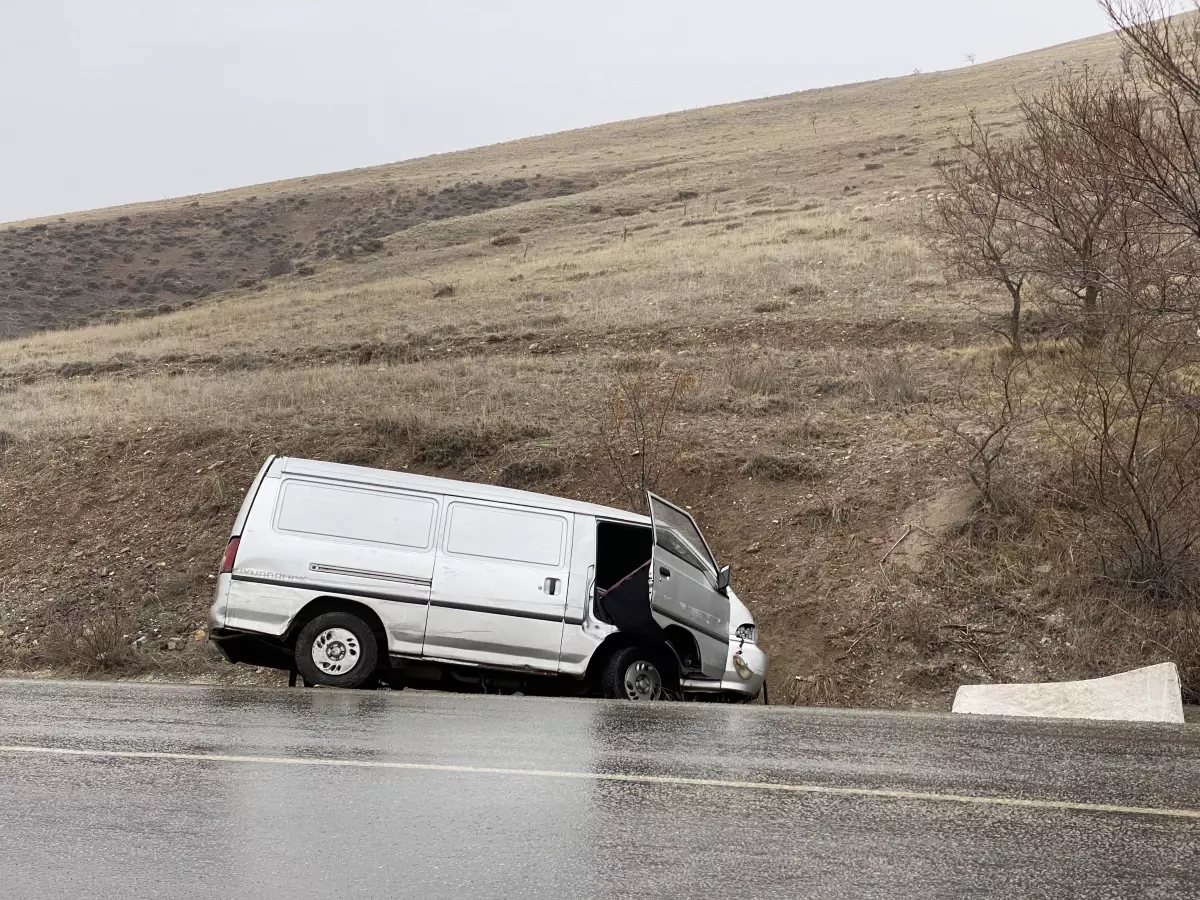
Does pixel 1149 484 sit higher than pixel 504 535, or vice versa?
pixel 1149 484

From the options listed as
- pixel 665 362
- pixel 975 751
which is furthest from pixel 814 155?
pixel 975 751

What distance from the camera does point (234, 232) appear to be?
2596 inches

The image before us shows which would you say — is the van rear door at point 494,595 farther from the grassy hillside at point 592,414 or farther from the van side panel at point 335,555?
the grassy hillside at point 592,414

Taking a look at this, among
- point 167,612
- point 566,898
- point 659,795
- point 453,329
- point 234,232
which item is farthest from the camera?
point 234,232

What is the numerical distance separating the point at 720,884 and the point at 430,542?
546 centimetres

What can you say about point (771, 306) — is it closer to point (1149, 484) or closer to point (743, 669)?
point (1149, 484)

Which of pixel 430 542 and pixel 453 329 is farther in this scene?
pixel 453 329

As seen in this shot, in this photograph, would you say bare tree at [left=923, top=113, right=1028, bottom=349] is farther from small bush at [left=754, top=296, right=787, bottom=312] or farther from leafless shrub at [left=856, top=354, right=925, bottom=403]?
small bush at [left=754, top=296, right=787, bottom=312]

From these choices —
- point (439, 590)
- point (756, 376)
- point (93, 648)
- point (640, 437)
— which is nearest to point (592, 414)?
point (640, 437)

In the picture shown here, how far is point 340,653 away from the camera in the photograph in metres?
9.07

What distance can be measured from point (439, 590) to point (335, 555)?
91 centimetres

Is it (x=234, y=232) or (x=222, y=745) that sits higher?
(x=234, y=232)

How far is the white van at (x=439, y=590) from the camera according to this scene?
894 cm

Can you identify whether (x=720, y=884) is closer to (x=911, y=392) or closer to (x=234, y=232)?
(x=911, y=392)
